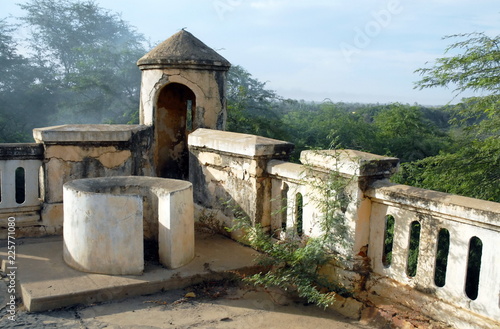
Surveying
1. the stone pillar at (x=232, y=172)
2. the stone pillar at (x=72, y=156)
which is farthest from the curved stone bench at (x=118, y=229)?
the stone pillar at (x=72, y=156)

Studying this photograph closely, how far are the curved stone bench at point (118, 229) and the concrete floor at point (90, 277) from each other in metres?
0.11

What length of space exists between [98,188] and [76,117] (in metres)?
22.8

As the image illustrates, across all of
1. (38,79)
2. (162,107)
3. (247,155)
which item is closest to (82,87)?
(38,79)

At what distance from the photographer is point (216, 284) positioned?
15.1 feet

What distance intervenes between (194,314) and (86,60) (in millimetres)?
27194

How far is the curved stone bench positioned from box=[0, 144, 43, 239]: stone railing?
1484mm

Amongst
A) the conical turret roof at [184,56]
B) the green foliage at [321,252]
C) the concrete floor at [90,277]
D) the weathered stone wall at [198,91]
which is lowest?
the concrete floor at [90,277]

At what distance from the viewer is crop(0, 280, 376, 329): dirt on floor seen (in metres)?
3.78

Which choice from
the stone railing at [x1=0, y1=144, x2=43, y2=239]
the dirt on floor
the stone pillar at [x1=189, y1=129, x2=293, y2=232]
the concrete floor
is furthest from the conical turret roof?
the dirt on floor

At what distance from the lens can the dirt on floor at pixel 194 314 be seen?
3.78 meters

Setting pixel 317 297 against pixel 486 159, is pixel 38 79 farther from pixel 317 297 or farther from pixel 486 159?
pixel 317 297

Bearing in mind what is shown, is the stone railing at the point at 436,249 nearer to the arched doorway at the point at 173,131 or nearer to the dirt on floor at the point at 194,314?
the dirt on floor at the point at 194,314

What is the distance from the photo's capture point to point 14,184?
19.5ft

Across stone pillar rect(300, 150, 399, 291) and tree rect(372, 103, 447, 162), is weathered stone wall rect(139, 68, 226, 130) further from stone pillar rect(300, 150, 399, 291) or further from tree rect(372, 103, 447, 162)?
tree rect(372, 103, 447, 162)
